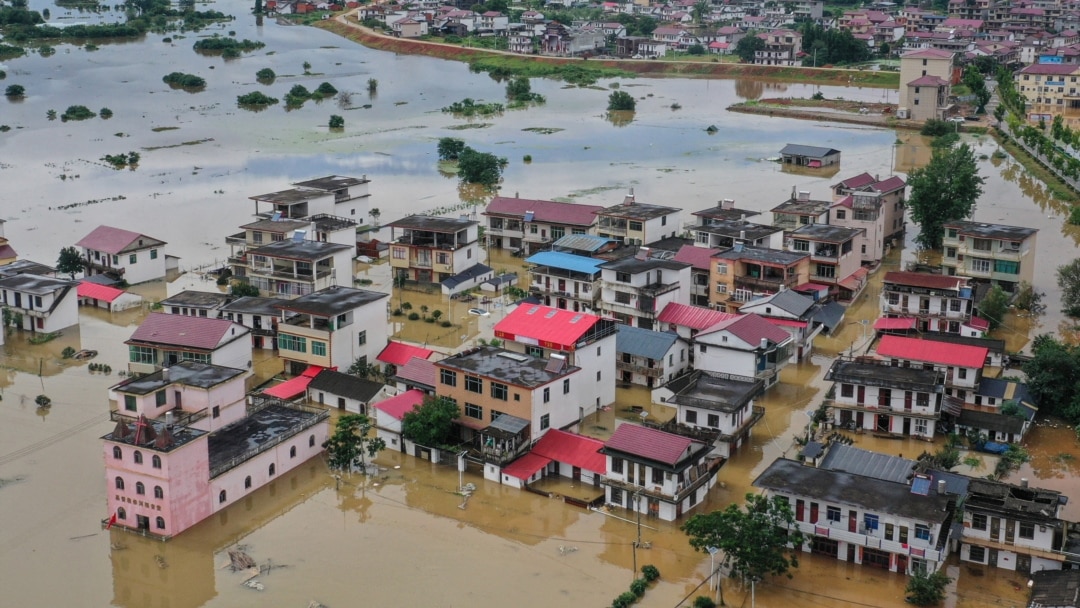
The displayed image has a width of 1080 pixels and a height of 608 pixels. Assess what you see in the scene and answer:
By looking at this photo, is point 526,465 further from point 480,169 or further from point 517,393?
point 480,169

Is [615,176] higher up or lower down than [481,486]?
higher up

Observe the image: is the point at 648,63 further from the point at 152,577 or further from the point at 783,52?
the point at 152,577

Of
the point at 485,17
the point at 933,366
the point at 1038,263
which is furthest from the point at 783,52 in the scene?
the point at 933,366

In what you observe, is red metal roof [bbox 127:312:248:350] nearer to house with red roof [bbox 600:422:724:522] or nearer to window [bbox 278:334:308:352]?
window [bbox 278:334:308:352]

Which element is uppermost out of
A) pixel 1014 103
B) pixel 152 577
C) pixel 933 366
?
pixel 1014 103

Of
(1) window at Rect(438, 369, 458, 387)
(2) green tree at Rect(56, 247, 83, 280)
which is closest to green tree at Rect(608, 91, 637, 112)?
(2) green tree at Rect(56, 247, 83, 280)

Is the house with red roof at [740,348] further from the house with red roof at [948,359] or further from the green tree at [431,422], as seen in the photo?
the green tree at [431,422]

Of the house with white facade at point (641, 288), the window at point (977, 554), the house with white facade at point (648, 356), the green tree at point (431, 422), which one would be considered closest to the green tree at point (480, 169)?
the house with white facade at point (641, 288)
